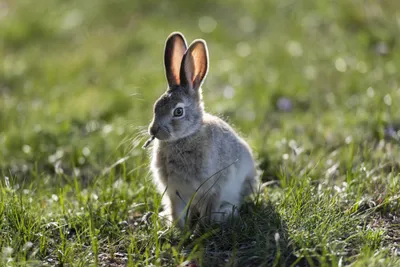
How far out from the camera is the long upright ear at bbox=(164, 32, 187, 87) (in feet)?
15.7

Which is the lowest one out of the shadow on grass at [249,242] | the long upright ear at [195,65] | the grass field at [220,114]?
the shadow on grass at [249,242]

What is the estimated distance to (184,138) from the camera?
15.6ft

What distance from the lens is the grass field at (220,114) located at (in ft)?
13.8

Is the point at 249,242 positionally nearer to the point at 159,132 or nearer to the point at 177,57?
the point at 159,132

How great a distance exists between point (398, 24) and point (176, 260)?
5.87 m

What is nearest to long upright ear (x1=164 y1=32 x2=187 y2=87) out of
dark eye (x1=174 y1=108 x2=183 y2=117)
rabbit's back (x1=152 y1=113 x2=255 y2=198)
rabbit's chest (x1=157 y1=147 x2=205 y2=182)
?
dark eye (x1=174 y1=108 x2=183 y2=117)

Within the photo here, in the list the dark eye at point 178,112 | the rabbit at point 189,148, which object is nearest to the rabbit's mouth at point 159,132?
the rabbit at point 189,148

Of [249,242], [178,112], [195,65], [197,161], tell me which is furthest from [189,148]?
[249,242]

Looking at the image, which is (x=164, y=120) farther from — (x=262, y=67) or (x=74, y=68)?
(x=74, y=68)

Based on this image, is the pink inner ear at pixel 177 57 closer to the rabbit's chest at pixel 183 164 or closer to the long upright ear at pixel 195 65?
the long upright ear at pixel 195 65

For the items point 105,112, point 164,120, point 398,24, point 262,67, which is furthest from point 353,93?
point 164,120

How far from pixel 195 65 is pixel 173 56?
186 millimetres

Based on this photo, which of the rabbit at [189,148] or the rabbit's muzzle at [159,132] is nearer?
the rabbit's muzzle at [159,132]

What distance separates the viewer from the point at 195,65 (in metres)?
4.88
